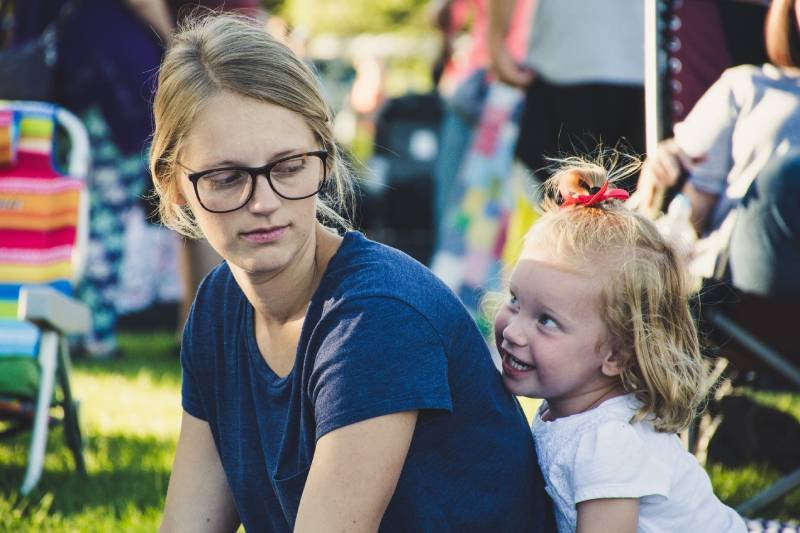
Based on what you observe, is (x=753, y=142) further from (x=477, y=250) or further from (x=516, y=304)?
(x=477, y=250)

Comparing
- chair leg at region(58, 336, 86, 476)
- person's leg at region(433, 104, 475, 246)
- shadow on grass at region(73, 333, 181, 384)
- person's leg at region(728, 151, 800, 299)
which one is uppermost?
person's leg at region(728, 151, 800, 299)

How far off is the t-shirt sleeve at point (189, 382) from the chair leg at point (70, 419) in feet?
4.45

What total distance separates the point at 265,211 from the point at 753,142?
144 centimetres

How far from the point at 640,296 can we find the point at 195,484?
97 cm

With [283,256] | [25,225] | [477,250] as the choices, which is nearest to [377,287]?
[283,256]

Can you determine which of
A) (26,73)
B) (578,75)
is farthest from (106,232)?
(578,75)

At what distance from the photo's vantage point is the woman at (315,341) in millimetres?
1720

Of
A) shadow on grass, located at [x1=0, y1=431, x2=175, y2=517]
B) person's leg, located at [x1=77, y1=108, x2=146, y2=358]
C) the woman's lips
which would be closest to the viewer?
the woman's lips

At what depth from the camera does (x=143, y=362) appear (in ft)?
18.0

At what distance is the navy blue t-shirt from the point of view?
171 cm

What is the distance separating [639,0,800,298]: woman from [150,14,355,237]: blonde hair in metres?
1.09

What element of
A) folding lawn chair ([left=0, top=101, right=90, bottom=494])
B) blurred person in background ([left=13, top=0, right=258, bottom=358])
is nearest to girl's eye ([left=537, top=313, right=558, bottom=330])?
folding lawn chair ([left=0, top=101, right=90, bottom=494])

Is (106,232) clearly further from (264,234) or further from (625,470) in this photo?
(625,470)

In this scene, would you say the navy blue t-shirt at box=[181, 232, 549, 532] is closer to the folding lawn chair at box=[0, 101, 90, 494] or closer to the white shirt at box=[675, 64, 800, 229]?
the white shirt at box=[675, 64, 800, 229]
